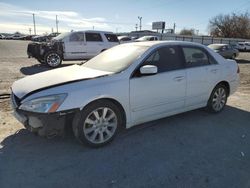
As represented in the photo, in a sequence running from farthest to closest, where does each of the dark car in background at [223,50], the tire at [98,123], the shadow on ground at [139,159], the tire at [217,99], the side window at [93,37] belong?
the dark car in background at [223,50] → the side window at [93,37] → the tire at [217,99] → the tire at [98,123] → the shadow on ground at [139,159]

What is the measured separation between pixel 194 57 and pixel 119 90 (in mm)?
1986

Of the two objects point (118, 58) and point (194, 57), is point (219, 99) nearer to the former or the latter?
point (194, 57)

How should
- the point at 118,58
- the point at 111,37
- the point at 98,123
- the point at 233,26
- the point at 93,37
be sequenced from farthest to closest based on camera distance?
the point at 233,26
the point at 111,37
the point at 93,37
the point at 118,58
the point at 98,123

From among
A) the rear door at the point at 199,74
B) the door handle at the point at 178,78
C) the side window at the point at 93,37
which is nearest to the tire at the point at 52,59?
the side window at the point at 93,37

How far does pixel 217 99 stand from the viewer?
573 cm

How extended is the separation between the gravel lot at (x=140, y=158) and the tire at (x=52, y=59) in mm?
8288

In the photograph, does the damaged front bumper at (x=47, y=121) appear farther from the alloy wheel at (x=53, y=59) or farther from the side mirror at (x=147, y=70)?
the alloy wheel at (x=53, y=59)

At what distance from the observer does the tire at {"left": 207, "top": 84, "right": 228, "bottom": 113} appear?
5.61 meters

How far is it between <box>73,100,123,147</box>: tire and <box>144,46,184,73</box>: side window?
105cm

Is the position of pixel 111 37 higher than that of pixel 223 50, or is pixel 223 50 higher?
pixel 111 37

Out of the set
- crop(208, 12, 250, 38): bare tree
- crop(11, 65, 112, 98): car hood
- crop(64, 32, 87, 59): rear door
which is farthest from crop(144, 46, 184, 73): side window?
crop(208, 12, 250, 38): bare tree

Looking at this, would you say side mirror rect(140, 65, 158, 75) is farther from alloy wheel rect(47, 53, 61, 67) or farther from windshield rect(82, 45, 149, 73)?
alloy wheel rect(47, 53, 61, 67)

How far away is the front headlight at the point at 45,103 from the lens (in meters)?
3.61

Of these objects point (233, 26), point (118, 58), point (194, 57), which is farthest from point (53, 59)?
point (233, 26)
